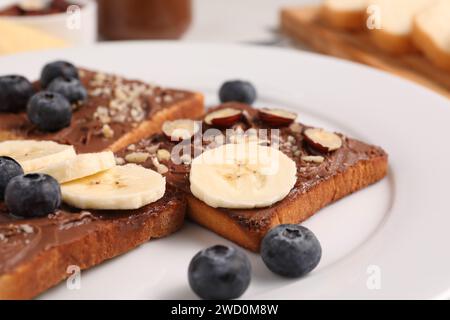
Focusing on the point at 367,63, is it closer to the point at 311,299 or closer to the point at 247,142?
the point at 247,142

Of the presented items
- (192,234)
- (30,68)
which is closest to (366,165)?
(192,234)

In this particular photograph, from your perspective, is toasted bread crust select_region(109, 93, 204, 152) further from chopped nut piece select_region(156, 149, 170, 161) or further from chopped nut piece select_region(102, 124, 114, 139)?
chopped nut piece select_region(156, 149, 170, 161)

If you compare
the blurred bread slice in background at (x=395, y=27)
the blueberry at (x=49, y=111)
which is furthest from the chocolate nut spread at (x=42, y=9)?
the blurred bread slice in background at (x=395, y=27)

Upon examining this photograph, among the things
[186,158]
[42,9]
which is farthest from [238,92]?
[42,9]

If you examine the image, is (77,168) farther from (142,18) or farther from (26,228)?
(142,18)

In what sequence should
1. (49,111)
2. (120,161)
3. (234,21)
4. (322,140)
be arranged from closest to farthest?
(120,161) < (322,140) < (49,111) < (234,21)

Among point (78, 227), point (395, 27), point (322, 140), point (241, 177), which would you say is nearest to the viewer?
point (78, 227)
